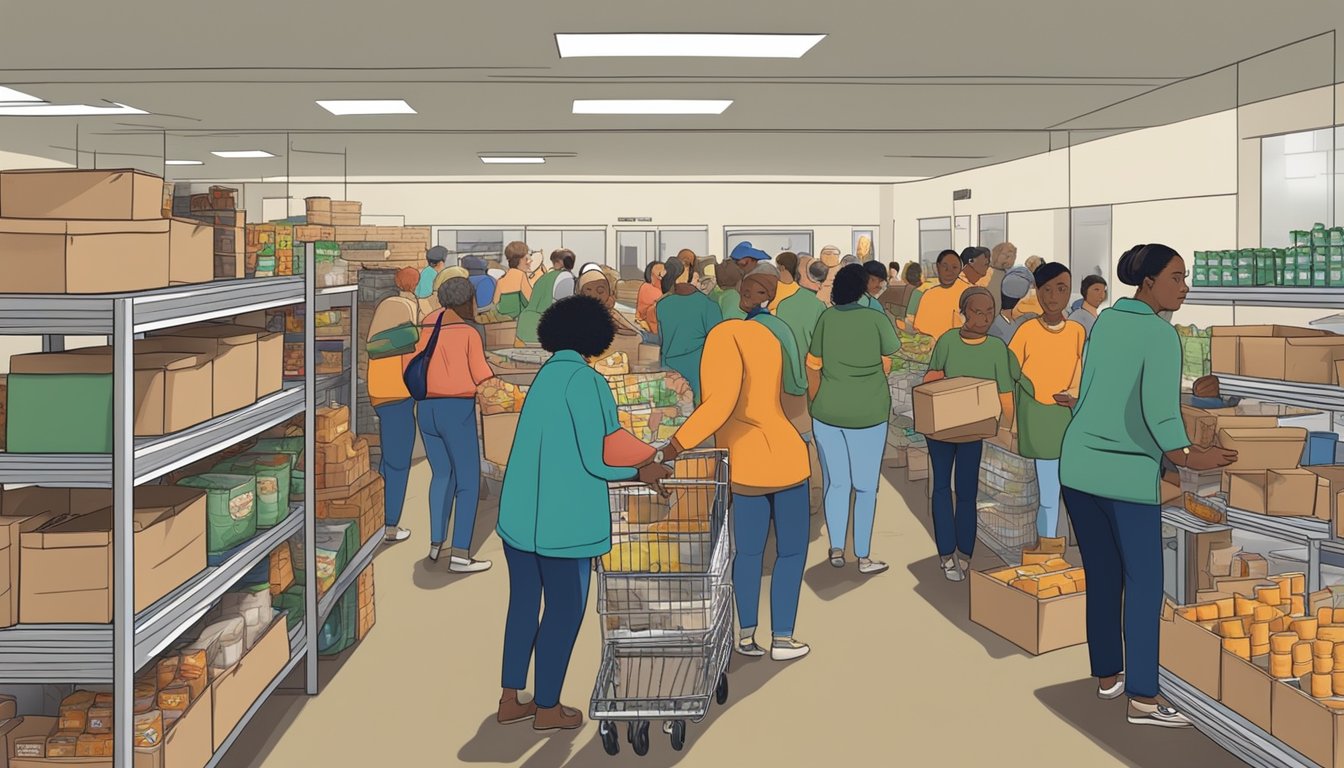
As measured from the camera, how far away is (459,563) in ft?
22.0

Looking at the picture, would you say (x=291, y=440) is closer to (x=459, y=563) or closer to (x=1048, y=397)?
(x=459, y=563)

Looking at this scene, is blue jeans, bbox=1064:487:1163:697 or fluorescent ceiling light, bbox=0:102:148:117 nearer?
blue jeans, bbox=1064:487:1163:697

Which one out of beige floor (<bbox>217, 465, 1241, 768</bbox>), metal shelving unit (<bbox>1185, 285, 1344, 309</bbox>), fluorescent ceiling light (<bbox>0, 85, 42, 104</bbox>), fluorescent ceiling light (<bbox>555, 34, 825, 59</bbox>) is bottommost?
beige floor (<bbox>217, 465, 1241, 768</bbox>)

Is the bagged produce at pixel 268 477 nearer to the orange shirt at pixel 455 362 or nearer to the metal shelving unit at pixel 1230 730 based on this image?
the orange shirt at pixel 455 362

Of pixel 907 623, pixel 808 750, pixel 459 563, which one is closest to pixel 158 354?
pixel 808 750

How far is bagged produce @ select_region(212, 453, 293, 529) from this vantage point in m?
4.27

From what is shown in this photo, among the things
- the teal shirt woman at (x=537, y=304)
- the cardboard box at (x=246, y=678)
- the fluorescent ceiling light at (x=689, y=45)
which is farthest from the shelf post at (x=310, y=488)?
the teal shirt woman at (x=537, y=304)

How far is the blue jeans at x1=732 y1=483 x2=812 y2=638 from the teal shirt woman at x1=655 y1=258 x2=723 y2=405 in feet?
8.87

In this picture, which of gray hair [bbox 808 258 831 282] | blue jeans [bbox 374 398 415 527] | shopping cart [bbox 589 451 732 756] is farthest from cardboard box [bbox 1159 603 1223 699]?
gray hair [bbox 808 258 831 282]

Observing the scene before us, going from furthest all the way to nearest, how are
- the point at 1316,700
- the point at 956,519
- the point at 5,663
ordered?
the point at 956,519 → the point at 1316,700 → the point at 5,663

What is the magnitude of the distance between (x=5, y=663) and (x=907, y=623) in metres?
4.10

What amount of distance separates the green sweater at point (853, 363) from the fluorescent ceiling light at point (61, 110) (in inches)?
255

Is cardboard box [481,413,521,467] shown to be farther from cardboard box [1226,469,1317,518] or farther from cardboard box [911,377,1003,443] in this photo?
cardboard box [1226,469,1317,518]

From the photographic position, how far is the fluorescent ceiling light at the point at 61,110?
30.3 feet
